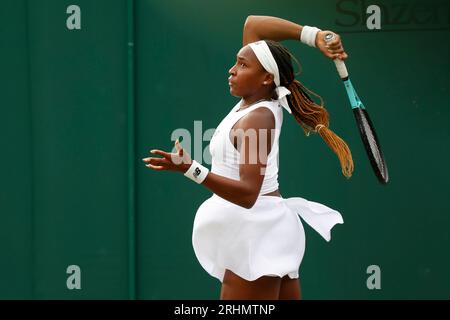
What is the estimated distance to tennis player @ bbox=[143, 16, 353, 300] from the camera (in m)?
3.47

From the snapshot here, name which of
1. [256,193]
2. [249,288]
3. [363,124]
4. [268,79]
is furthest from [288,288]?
[268,79]

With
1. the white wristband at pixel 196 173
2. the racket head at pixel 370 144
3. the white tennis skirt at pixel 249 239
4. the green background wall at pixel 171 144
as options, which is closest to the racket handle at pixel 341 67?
the racket head at pixel 370 144

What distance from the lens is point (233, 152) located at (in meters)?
3.51

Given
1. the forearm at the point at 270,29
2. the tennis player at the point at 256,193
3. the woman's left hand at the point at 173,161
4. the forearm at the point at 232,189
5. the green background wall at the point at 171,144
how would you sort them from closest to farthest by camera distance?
1. the woman's left hand at the point at 173,161
2. the forearm at the point at 232,189
3. the tennis player at the point at 256,193
4. the forearm at the point at 270,29
5. the green background wall at the point at 171,144

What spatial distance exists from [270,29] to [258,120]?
552mm

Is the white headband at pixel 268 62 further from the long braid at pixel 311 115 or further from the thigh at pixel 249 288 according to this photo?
the thigh at pixel 249 288

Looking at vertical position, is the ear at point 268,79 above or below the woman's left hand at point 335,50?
below

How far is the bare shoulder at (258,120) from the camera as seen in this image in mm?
3471

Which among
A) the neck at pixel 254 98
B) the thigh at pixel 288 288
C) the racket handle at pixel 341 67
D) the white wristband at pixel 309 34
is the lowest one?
the thigh at pixel 288 288

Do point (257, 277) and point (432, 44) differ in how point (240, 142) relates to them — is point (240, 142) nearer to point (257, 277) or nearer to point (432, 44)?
point (257, 277)

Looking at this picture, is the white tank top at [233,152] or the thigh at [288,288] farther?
the thigh at [288,288]

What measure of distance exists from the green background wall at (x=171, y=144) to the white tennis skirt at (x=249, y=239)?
1.24 m

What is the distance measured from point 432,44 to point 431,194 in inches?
29.6

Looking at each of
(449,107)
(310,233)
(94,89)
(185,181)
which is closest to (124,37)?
(94,89)
